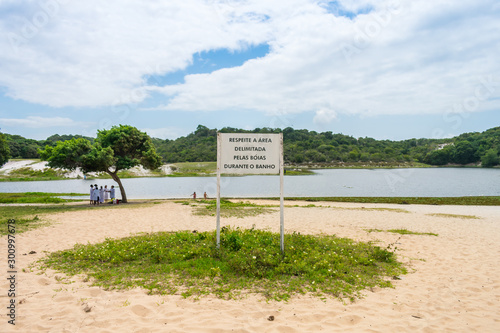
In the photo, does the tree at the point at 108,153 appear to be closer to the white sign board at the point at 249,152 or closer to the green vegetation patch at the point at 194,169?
the white sign board at the point at 249,152

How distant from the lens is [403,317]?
5199mm

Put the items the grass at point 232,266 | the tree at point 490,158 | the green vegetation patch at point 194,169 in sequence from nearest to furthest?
the grass at point 232,266, the green vegetation patch at point 194,169, the tree at point 490,158

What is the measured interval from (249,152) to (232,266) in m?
3.03

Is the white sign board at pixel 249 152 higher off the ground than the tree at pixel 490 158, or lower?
lower

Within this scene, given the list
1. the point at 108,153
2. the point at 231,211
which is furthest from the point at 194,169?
the point at 231,211

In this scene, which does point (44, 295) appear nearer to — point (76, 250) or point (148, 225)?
point (76, 250)

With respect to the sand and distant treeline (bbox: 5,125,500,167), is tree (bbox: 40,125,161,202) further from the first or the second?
distant treeline (bbox: 5,125,500,167)

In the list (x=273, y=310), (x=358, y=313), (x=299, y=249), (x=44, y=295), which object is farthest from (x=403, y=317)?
(x=44, y=295)

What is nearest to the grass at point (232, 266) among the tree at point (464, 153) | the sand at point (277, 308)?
the sand at point (277, 308)

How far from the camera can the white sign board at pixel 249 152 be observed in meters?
8.42

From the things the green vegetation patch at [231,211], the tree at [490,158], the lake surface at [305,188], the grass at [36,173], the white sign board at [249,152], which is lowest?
the lake surface at [305,188]

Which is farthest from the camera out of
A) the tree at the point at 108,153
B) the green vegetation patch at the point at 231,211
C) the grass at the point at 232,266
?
the tree at the point at 108,153

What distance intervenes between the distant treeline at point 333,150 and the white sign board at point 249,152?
10446 centimetres

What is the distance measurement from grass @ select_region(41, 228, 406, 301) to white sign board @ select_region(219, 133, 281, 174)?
7.14ft
